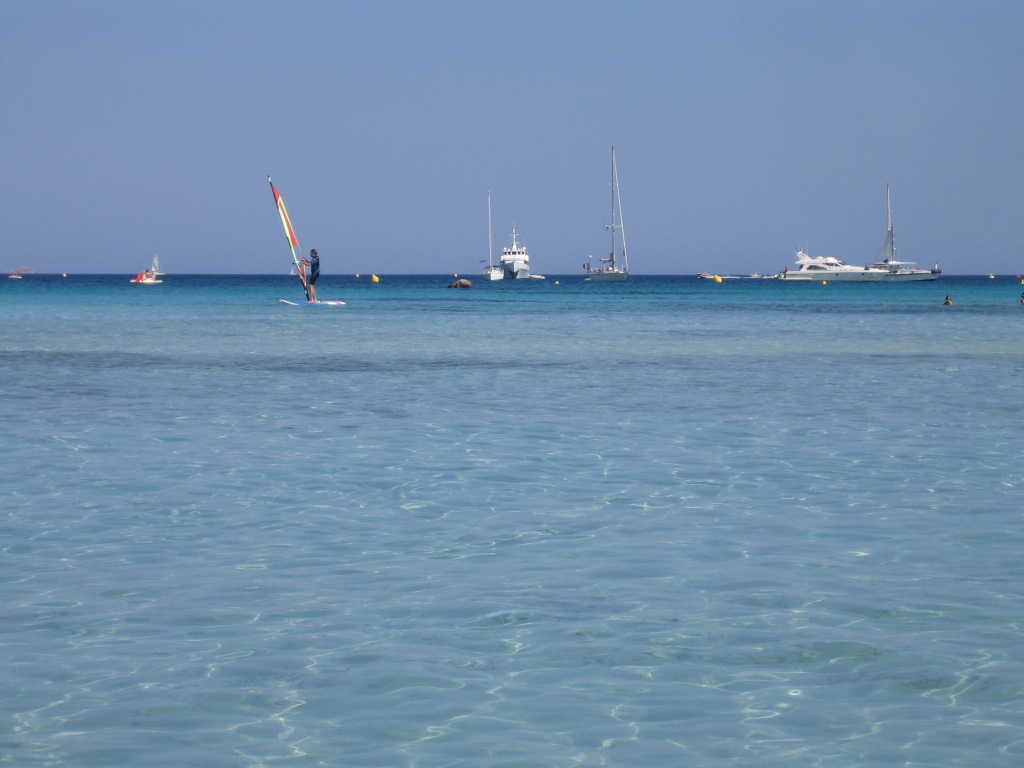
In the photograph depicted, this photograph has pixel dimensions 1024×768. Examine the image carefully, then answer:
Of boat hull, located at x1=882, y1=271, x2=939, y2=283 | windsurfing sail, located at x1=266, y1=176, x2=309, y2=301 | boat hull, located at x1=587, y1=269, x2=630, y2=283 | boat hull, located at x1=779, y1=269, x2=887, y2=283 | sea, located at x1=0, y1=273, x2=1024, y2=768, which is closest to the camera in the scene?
sea, located at x1=0, y1=273, x2=1024, y2=768

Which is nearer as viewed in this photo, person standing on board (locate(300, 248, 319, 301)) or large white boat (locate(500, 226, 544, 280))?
person standing on board (locate(300, 248, 319, 301))

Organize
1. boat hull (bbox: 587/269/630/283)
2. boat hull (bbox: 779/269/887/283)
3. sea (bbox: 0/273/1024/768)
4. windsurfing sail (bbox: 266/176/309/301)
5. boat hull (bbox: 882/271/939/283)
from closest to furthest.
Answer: sea (bbox: 0/273/1024/768)
windsurfing sail (bbox: 266/176/309/301)
boat hull (bbox: 587/269/630/283)
boat hull (bbox: 779/269/887/283)
boat hull (bbox: 882/271/939/283)

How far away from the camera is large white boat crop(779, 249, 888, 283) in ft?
452

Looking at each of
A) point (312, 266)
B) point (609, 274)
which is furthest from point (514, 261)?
point (312, 266)

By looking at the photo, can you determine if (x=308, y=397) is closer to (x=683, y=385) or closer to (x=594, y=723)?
(x=683, y=385)

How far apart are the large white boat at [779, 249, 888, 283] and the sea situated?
124449 millimetres

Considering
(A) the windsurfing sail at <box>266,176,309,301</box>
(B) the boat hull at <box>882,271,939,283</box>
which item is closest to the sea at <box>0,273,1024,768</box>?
(A) the windsurfing sail at <box>266,176,309,301</box>

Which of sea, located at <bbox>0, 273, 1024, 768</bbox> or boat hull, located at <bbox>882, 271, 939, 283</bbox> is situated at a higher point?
boat hull, located at <bbox>882, 271, 939, 283</bbox>

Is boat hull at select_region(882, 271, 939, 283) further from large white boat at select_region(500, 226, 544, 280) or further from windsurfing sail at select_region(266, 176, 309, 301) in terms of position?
A: windsurfing sail at select_region(266, 176, 309, 301)

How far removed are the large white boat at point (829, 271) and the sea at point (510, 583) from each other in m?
124

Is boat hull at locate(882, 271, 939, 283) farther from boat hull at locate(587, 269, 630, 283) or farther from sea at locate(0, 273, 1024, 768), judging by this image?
sea at locate(0, 273, 1024, 768)

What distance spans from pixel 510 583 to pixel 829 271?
5543 inches

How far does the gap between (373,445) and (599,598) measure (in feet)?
22.0

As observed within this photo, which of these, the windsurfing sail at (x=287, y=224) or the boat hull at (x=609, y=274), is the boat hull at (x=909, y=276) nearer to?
the boat hull at (x=609, y=274)
